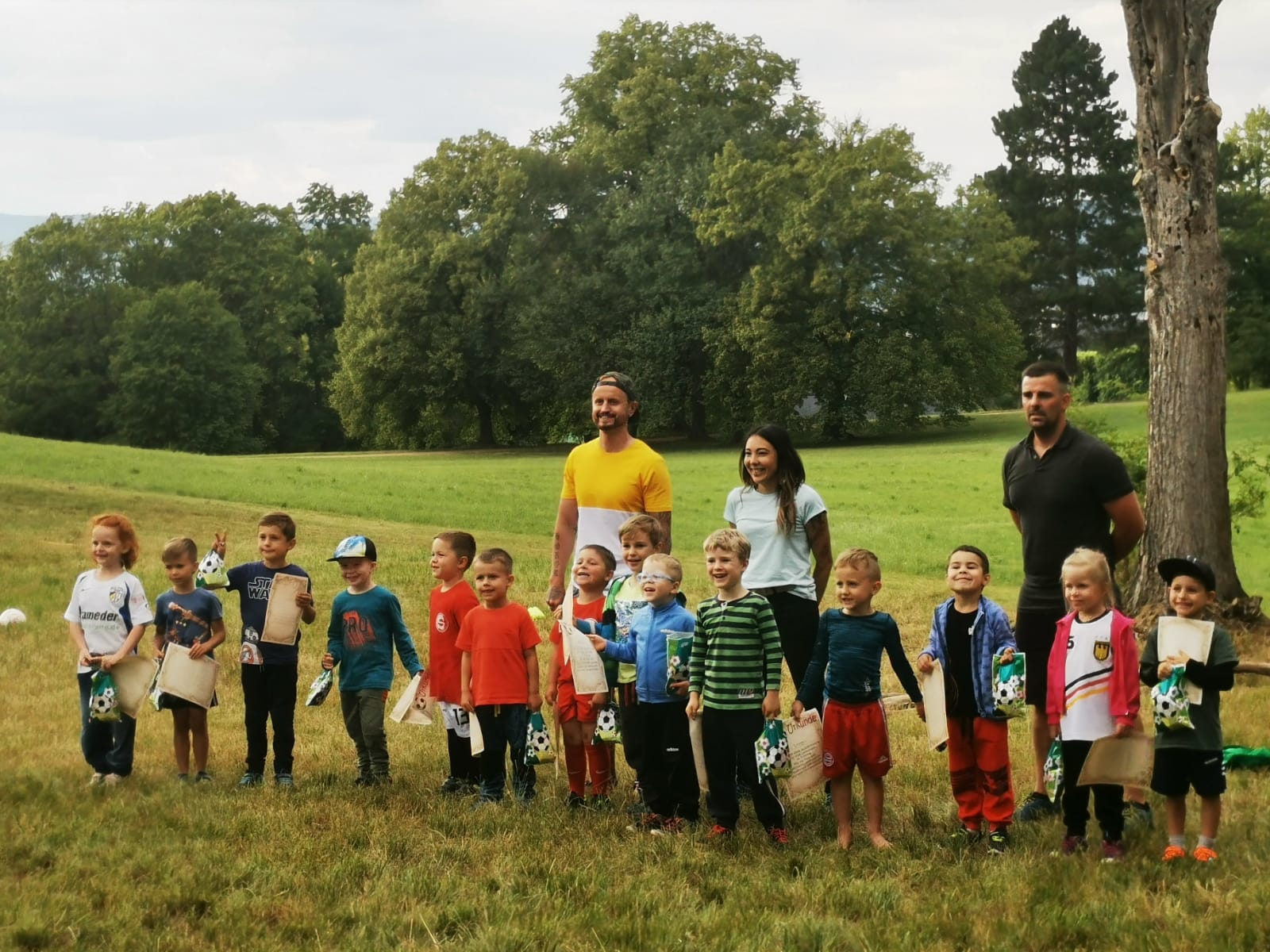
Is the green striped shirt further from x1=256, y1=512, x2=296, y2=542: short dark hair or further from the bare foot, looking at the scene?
x1=256, y1=512, x2=296, y2=542: short dark hair

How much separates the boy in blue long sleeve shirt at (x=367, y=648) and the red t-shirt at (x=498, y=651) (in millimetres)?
604

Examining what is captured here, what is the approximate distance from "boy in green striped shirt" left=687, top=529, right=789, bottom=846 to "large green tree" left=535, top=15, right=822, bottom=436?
147ft

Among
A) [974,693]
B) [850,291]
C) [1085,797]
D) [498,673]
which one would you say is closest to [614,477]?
[498,673]

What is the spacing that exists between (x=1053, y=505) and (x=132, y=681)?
504 centimetres

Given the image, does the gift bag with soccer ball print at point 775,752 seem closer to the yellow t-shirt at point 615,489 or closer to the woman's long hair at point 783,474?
the woman's long hair at point 783,474

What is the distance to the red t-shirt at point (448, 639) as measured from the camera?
755 cm

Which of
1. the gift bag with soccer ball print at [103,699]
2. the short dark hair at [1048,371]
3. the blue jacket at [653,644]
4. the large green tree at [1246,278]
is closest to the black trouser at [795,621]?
the blue jacket at [653,644]

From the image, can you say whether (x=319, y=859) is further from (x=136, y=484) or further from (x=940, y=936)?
(x=136, y=484)

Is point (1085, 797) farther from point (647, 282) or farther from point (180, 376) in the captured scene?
point (180, 376)

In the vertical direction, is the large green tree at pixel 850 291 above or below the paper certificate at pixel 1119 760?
above

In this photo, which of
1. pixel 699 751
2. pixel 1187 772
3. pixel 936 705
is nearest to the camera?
pixel 1187 772

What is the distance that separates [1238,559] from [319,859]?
1804 centimetres

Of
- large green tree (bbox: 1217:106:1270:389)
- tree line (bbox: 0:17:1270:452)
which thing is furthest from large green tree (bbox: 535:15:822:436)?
large green tree (bbox: 1217:106:1270:389)

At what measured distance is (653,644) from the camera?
675 cm
